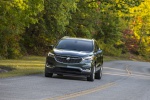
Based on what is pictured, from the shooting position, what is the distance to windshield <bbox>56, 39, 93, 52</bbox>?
2254 cm

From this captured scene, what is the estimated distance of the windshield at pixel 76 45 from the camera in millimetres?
22544

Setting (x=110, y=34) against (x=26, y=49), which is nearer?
(x=26, y=49)

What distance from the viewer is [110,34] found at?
68438 mm

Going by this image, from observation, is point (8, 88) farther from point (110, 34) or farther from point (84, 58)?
point (110, 34)

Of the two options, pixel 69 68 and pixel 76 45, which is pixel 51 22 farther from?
pixel 69 68

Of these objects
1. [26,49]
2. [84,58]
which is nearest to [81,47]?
[84,58]

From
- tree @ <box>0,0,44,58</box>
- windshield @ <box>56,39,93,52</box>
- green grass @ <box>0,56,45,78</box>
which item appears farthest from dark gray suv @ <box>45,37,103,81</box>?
tree @ <box>0,0,44,58</box>

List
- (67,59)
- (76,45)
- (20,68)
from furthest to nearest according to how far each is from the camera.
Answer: (20,68), (76,45), (67,59)

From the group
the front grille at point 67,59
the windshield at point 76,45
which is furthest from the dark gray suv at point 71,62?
the windshield at point 76,45

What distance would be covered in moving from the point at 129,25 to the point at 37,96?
68090mm

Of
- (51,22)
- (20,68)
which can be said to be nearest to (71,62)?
(20,68)

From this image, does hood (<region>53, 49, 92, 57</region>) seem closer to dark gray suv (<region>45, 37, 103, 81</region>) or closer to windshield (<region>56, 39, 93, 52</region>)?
dark gray suv (<region>45, 37, 103, 81</region>)

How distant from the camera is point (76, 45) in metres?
22.8

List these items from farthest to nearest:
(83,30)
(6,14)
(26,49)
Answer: (83,30)
(26,49)
(6,14)
